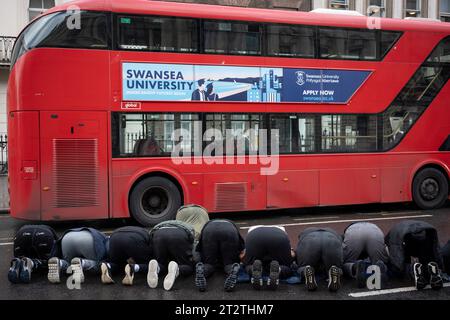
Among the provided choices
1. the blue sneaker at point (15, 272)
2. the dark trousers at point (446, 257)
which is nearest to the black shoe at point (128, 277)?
the blue sneaker at point (15, 272)

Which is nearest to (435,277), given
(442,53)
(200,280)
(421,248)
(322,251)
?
(421,248)

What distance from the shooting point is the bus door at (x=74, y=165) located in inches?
332

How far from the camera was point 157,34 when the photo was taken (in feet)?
29.3

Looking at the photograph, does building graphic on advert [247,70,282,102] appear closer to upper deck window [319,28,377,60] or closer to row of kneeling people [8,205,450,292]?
upper deck window [319,28,377,60]

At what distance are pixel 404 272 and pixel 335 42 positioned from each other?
593 cm

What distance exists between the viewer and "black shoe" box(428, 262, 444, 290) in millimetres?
5137

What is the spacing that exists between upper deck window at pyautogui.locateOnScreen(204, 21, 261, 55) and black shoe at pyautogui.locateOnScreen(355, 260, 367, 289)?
543 centimetres

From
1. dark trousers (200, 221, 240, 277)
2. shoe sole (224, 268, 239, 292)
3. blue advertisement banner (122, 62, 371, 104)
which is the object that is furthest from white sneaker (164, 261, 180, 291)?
blue advertisement banner (122, 62, 371, 104)

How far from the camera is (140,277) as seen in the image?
18.5ft

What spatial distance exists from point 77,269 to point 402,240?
12.3 feet

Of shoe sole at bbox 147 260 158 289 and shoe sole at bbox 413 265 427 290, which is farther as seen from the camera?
shoe sole at bbox 147 260 158 289

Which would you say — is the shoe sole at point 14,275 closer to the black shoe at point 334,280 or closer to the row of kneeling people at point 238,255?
the row of kneeling people at point 238,255

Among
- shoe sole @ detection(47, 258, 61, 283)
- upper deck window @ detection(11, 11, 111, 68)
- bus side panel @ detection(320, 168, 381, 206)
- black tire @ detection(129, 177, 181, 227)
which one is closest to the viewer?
shoe sole @ detection(47, 258, 61, 283)

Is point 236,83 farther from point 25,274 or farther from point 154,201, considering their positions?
point 25,274
